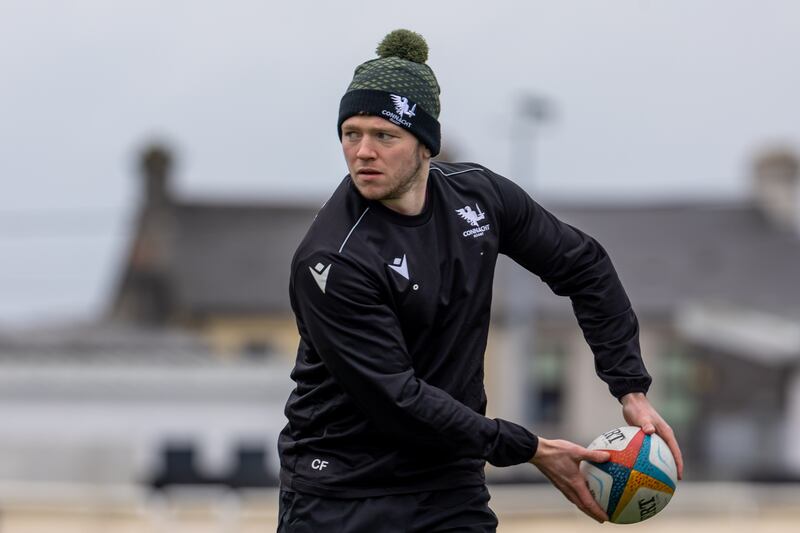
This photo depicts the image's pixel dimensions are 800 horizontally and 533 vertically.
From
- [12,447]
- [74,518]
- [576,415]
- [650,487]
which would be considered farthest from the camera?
[576,415]

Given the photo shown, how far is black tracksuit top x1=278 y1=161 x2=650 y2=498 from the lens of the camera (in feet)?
17.8

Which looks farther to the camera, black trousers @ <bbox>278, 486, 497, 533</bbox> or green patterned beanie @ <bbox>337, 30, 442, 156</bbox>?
black trousers @ <bbox>278, 486, 497, 533</bbox>

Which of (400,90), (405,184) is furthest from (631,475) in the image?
(400,90)

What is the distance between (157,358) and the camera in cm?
3403

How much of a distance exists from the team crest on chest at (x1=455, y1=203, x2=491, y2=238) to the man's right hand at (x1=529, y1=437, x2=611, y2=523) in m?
0.73

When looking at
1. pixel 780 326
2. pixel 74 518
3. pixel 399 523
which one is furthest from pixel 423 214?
pixel 780 326

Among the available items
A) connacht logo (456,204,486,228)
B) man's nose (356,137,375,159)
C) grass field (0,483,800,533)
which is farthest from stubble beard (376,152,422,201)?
grass field (0,483,800,533)

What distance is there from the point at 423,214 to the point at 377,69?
0.51m

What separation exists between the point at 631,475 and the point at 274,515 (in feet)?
35.3

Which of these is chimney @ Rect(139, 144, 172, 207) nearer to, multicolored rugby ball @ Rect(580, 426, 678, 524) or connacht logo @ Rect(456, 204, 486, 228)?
multicolored rugby ball @ Rect(580, 426, 678, 524)

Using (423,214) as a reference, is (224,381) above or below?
below

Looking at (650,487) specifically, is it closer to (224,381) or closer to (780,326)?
(224,381)

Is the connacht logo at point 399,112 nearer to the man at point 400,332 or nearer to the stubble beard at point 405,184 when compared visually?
the man at point 400,332

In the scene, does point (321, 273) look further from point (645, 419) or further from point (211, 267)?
point (211, 267)
